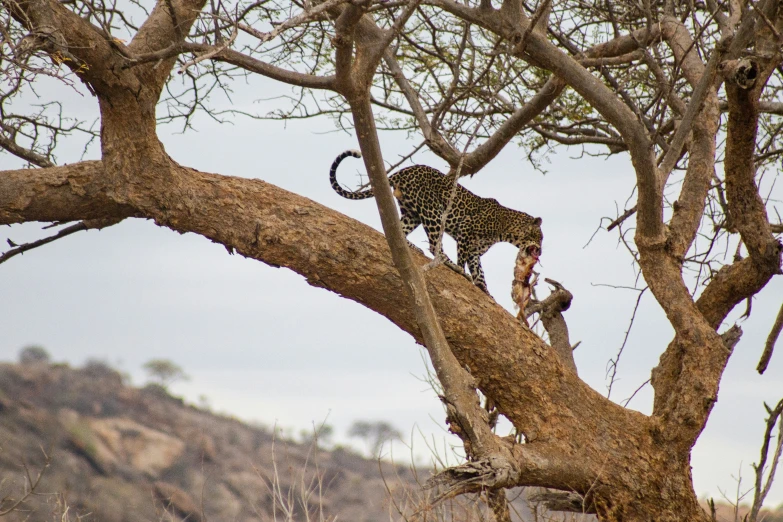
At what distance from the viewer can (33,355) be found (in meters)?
18.0

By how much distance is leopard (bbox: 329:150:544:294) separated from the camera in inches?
234

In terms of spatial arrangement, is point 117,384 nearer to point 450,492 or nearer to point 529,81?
point 529,81

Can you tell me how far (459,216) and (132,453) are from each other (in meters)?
12.5

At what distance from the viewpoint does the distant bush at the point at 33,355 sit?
17.5m

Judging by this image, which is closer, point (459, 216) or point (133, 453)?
point (459, 216)

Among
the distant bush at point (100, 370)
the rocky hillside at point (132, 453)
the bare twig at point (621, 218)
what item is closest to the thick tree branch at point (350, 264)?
the bare twig at point (621, 218)

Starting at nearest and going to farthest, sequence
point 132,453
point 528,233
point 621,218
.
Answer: point 621,218, point 528,233, point 132,453

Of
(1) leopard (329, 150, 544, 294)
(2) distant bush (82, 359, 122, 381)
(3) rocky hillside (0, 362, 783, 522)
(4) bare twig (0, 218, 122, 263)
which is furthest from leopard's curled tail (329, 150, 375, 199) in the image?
(2) distant bush (82, 359, 122, 381)

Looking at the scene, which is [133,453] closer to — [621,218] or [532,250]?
[532,250]

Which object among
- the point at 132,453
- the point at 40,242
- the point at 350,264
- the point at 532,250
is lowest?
the point at 132,453

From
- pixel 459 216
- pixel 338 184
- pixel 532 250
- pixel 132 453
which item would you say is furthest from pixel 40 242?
pixel 132 453

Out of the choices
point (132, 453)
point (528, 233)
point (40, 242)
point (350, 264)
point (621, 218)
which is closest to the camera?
point (350, 264)

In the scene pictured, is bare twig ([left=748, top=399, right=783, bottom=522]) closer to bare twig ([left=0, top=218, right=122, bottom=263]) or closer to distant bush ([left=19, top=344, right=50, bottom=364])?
bare twig ([left=0, top=218, right=122, bottom=263])

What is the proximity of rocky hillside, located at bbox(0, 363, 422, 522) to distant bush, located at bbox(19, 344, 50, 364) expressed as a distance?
0.26 m
